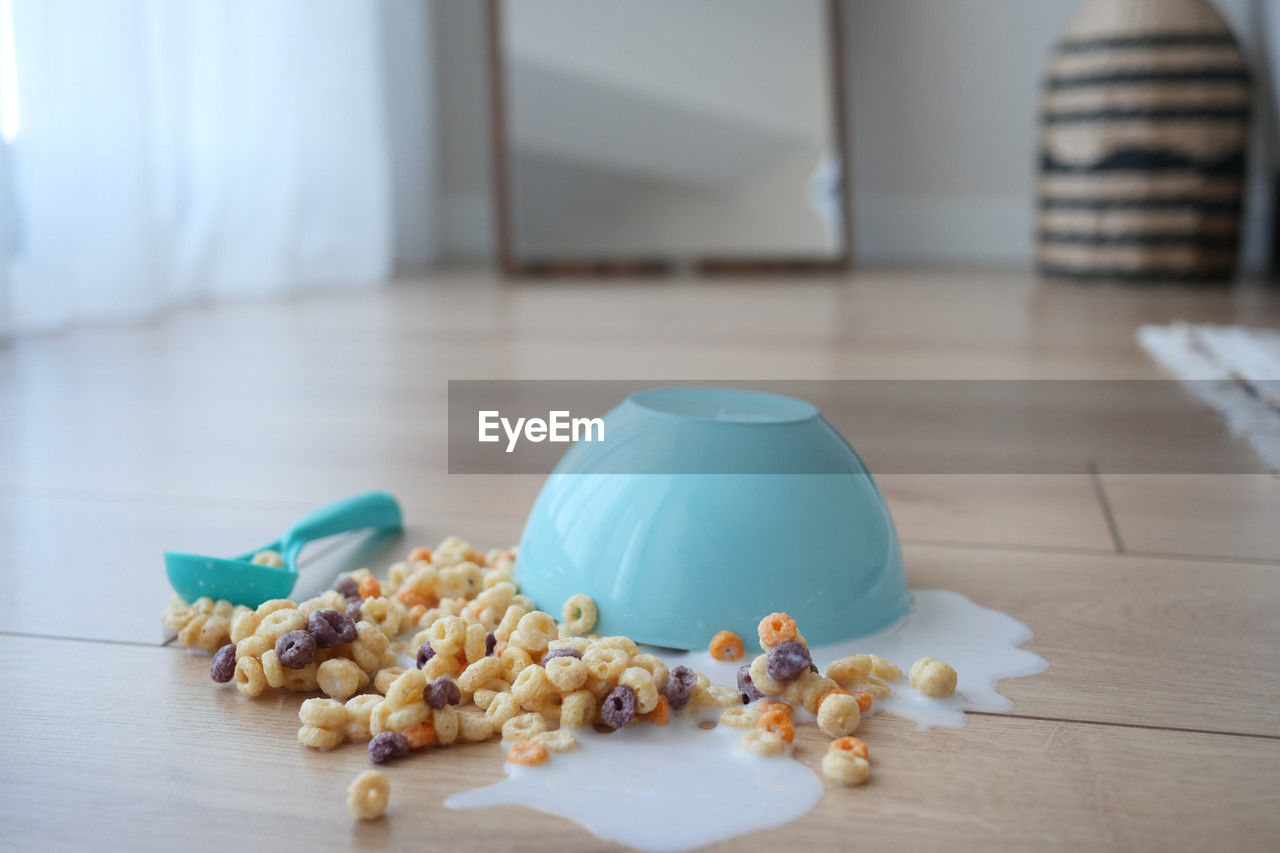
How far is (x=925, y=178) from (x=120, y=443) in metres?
2.51

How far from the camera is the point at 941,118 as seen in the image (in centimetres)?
314

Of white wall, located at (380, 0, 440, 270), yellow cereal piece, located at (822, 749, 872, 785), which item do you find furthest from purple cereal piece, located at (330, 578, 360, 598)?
white wall, located at (380, 0, 440, 270)

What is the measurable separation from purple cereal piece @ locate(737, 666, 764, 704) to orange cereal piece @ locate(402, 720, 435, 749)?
0.15m

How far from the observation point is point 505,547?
832 mm

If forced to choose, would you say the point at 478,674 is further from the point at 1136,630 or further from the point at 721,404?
the point at 1136,630

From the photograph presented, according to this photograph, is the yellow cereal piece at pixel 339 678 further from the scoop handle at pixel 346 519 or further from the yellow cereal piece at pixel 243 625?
the scoop handle at pixel 346 519

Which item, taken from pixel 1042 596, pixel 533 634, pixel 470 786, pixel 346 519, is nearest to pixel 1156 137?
pixel 1042 596

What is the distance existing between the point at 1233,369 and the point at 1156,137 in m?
1.25

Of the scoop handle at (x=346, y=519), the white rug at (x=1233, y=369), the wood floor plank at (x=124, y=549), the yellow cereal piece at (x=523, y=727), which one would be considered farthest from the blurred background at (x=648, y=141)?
the yellow cereal piece at (x=523, y=727)

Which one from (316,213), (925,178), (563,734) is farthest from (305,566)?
(925,178)

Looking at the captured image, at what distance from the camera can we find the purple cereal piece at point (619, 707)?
54 cm

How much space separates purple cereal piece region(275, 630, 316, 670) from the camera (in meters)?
0.57

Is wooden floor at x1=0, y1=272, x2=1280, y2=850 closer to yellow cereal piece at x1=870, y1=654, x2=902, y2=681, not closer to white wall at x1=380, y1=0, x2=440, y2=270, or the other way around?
yellow cereal piece at x1=870, y1=654, x2=902, y2=681

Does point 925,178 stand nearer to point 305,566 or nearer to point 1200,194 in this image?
point 1200,194
